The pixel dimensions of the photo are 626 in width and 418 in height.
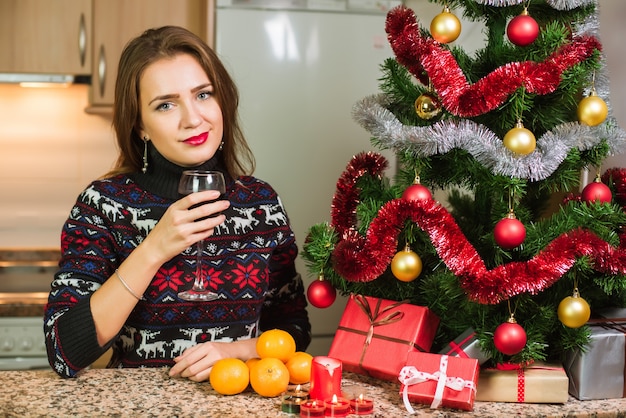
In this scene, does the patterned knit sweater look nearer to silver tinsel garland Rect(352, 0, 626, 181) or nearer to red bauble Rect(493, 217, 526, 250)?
silver tinsel garland Rect(352, 0, 626, 181)

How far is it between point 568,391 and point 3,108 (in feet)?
9.79

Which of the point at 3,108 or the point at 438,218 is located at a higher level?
the point at 3,108

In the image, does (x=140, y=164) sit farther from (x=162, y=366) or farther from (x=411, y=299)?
(x=411, y=299)

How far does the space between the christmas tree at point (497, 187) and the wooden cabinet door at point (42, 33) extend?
190 centimetres

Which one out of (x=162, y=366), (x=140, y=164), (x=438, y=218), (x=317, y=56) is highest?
(x=317, y=56)

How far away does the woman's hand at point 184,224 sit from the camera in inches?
55.2

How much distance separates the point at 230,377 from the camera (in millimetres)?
1310

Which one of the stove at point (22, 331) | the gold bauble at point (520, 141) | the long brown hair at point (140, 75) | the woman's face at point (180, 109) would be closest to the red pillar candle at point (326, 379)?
the gold bauble at point (520, 141)

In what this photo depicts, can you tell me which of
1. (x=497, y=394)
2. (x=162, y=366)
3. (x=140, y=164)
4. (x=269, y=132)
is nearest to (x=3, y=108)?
(x=269, y=132)

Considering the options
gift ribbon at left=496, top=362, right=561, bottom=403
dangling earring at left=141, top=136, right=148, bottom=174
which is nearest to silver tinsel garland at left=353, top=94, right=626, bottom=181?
gift ribbon at left=496, top=362, right=561, bottom=403

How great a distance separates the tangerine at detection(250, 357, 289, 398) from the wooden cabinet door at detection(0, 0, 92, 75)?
2117mm

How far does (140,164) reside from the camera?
1.75 m

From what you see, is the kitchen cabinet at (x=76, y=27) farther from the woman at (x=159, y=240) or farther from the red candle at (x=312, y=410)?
the red candle at (x=312, y=410)

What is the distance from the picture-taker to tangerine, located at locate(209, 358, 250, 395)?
1310 millimetres
